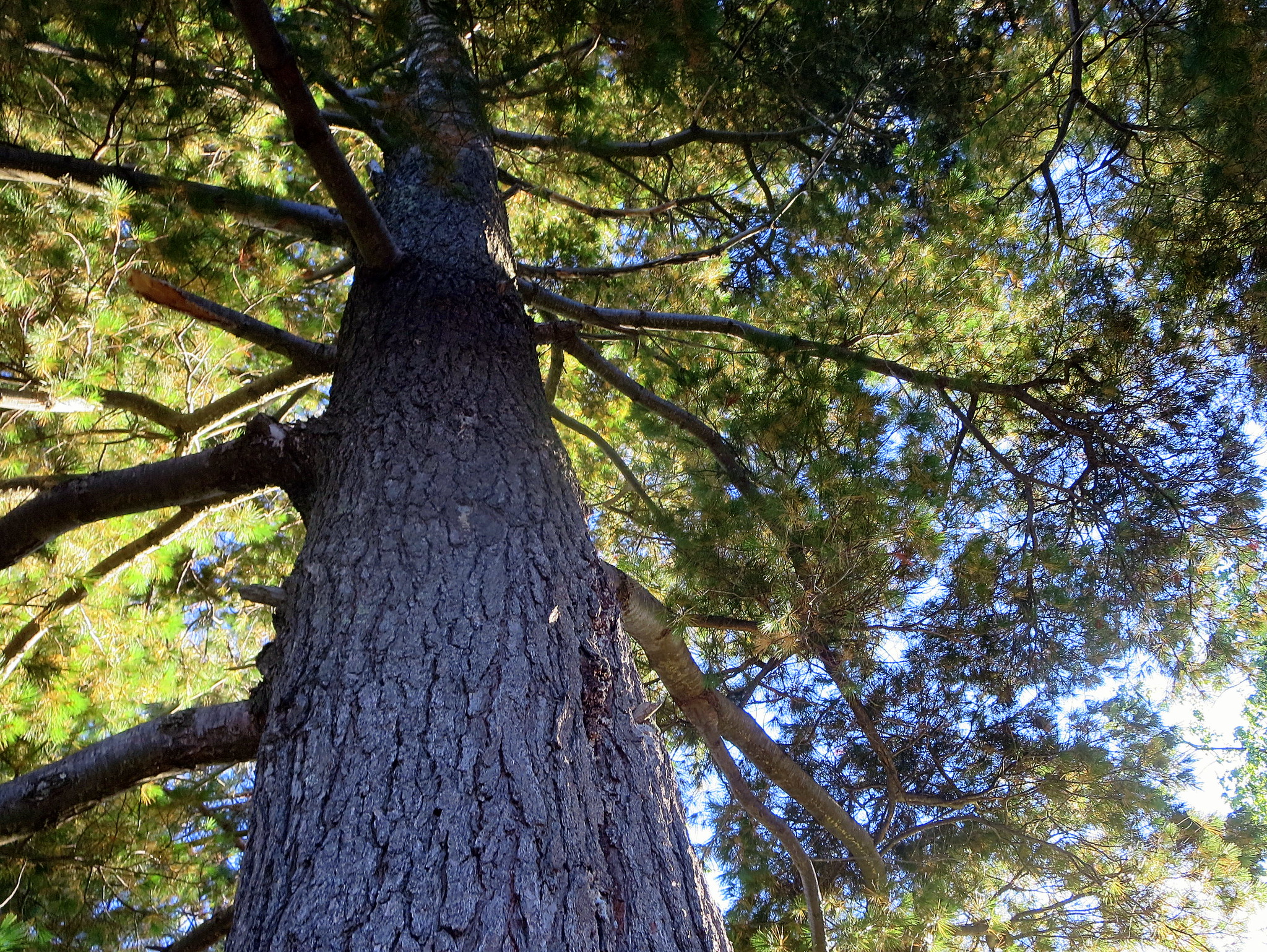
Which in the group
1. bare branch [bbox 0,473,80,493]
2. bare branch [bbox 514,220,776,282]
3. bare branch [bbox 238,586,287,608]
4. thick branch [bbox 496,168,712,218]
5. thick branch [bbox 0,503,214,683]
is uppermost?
thick branch [bbox 496,168,712,218]

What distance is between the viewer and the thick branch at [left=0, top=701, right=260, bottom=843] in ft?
5.98

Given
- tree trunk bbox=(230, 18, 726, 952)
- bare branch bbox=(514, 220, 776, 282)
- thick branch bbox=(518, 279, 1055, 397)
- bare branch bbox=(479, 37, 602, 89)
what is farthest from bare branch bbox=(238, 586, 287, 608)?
bare branch bbox=(479, 37, 602, 89)

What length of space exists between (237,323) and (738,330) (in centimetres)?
160

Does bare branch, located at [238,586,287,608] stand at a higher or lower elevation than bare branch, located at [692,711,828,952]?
higher

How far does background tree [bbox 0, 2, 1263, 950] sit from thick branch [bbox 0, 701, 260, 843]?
551 mm

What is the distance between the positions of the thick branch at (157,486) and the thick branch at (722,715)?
3.30ft

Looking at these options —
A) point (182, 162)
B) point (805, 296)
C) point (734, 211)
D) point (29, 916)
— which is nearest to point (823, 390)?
point (805, 296)

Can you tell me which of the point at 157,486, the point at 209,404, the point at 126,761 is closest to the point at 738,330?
the point at 157,486

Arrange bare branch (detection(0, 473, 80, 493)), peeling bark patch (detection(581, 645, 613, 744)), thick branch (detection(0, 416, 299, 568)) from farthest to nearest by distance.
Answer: bare branch (detection(0, 473, 80, 493)) → thick branch (detection(0, 416, 299, 568)) → peeling bark patch (detection(581, 645, 613, 744))

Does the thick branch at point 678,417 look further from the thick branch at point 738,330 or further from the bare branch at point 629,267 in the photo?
the bare branch at point 629,267

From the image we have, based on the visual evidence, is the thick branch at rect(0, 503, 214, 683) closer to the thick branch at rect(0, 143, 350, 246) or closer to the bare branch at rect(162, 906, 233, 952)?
the thick branch at rect(0, 143, 350, 246)

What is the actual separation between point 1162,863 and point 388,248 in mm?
3816

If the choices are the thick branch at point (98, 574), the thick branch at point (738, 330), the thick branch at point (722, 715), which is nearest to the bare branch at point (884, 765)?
the thick branch at point (722, 715)

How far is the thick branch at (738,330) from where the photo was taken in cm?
292
